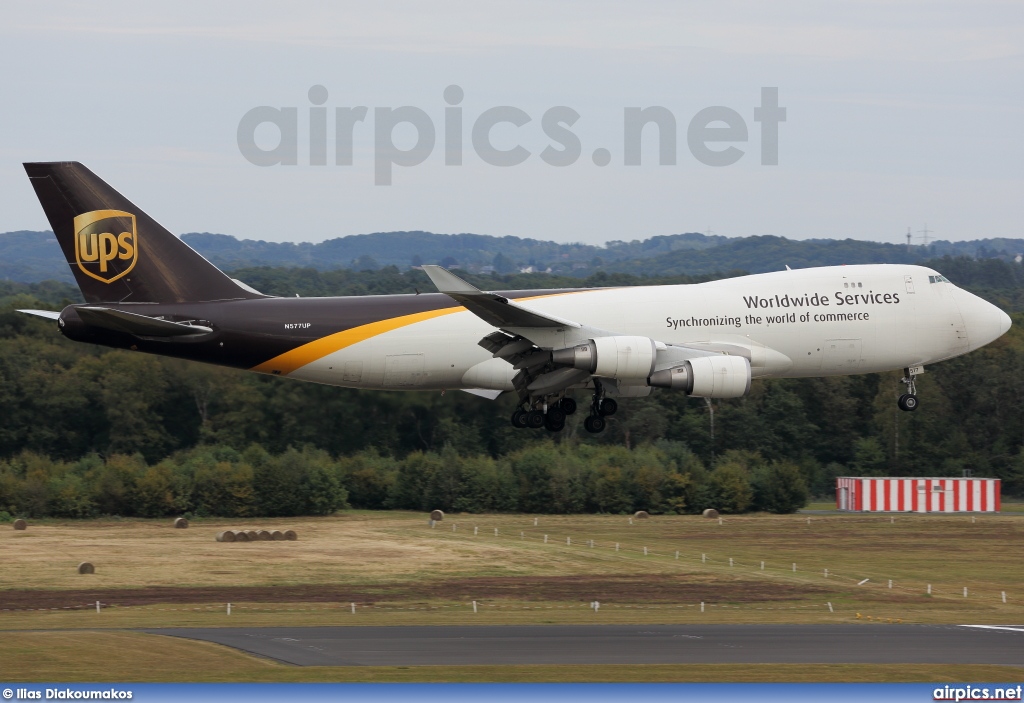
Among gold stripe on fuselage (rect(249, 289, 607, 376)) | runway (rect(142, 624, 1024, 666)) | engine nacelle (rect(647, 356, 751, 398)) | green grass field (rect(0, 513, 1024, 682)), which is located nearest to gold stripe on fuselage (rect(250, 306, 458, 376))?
gold stripe on fuselage (rect(249, 289, 607, 376))

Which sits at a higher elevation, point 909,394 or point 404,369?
point 404,369

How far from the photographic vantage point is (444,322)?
45875 mm

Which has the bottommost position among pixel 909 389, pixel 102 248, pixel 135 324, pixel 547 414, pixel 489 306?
pixel 547 414

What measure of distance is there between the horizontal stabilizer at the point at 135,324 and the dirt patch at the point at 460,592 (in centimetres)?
923

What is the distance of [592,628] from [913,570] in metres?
23.2

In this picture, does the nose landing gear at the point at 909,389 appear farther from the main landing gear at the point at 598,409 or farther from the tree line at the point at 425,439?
the tree line at the point at 425,439

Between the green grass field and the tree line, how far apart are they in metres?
3.30

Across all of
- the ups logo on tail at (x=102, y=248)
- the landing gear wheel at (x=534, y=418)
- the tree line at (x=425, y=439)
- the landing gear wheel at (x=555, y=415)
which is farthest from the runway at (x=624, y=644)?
the tree line at (x=425, y=439)

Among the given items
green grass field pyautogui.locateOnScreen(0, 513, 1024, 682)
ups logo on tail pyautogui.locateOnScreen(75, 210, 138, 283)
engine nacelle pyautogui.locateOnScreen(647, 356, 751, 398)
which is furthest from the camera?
ups logo on tail pyautogui.locateOnScreen(75, 210, 138, 283)

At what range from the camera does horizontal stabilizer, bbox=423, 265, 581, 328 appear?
41625mm

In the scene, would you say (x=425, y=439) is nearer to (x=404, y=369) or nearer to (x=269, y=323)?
(x=404, y=369)

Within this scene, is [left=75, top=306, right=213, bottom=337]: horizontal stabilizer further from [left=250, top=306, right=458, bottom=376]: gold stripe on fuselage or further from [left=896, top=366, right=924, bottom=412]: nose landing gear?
[left=896, top=366, right=924, bottom=412]: nose landing gear

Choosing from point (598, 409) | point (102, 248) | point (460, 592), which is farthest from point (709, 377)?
point (102, 248)

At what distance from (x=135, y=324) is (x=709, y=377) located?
18.4m
